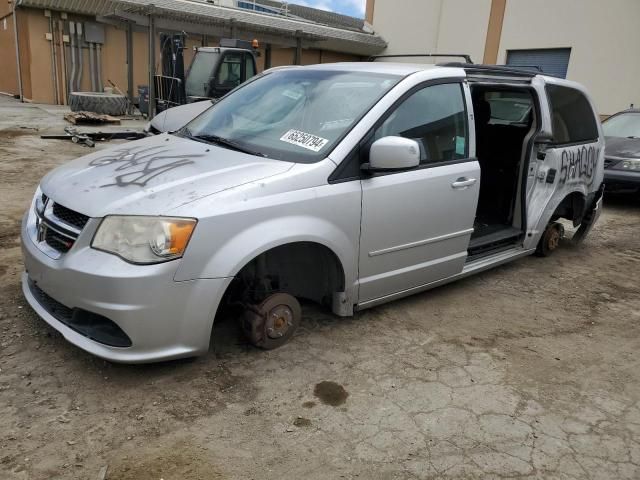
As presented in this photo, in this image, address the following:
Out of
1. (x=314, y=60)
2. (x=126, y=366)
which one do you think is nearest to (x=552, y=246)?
(x=126, y=366)

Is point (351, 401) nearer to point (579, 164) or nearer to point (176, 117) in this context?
point (579, 164)

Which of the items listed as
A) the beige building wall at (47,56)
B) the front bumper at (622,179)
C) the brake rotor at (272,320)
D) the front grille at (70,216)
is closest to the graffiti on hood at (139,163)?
the front grille at (70,216)

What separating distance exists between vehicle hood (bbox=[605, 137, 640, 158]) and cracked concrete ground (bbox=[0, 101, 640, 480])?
4.93 m

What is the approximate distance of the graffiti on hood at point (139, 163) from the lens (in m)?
2.99

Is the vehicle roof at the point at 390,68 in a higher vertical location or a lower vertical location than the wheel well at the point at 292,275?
higher

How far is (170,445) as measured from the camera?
2.44 meters

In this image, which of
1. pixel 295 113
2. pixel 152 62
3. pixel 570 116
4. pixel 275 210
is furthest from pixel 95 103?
pixel 275 210

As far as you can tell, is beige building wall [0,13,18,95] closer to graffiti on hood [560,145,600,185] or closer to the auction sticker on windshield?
the auction sticker on windshield

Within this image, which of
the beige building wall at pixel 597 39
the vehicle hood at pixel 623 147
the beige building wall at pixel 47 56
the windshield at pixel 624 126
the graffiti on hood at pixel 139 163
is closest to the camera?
the graffiti on hood at pixel 139 163

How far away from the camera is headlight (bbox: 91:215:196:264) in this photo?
2.63 m

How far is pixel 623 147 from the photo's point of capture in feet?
27.6

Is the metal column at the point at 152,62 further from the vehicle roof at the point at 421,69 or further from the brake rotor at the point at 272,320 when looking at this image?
the brake rotor at the point at 272,320

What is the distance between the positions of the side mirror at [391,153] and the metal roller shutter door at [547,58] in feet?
49.4

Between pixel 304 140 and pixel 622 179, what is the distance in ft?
21.8
